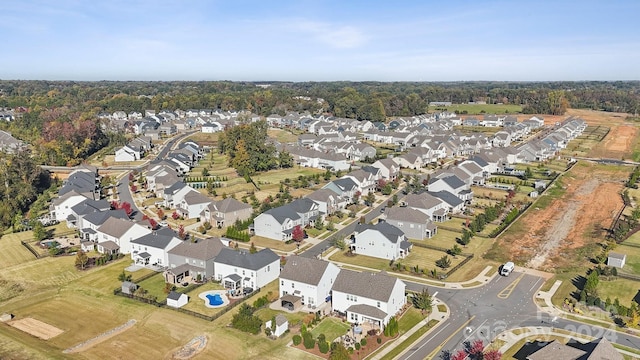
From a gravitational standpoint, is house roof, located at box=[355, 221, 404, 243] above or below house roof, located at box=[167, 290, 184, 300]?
above

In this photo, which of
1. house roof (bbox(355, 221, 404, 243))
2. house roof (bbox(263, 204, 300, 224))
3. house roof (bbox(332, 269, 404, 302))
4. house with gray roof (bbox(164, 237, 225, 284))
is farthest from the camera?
house roof (bbox(263, 204, 300, 224))

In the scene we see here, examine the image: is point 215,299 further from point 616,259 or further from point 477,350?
point 616,259

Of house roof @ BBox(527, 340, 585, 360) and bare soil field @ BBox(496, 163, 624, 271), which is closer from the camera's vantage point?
house roof @ BBox(527, 340, 585, 360)

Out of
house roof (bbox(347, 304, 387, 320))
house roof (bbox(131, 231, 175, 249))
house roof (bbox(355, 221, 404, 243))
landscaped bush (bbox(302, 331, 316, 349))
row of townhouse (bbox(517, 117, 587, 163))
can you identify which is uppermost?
row of townhouse (bbox(517, 117, 587, 163))

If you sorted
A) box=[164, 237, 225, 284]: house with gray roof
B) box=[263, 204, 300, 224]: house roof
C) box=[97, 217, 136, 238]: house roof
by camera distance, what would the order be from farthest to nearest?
box=[263, 204, 300, 224]: house roof → box=[97, 217, 136, 238]: house roof → box=[164, 237, 225, 284]: house with gray roof

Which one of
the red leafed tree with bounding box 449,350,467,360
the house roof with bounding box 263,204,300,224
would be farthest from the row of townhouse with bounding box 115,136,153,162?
the red leafed tree with bounding box 449,350,467,360

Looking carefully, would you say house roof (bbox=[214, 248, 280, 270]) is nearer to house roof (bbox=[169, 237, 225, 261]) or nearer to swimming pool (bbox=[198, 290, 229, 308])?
house roof (bbox=[169, 237, 225, 261])

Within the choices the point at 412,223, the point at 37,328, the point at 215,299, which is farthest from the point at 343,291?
the point at 37,328
